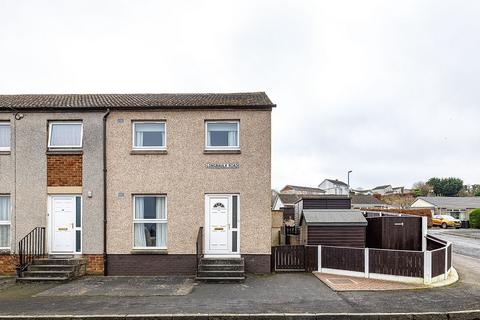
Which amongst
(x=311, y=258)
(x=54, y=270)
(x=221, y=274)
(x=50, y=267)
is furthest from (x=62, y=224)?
(x=311, y=258)

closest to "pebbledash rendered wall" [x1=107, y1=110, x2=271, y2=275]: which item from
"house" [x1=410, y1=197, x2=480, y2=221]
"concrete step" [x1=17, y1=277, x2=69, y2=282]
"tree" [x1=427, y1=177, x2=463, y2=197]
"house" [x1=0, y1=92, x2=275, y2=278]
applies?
"house" [x1=0, y1=92, x2=275, y2=278]

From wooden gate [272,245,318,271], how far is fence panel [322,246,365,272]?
39 centimetres

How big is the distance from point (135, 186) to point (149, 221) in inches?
51.9

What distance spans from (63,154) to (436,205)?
5017cm

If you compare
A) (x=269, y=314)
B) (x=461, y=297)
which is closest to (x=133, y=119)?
(x=269, y=314)

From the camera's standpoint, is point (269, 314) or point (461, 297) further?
point (461, 297)

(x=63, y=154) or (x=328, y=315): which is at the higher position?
(x=63, y=154)

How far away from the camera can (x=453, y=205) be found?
47719 mm

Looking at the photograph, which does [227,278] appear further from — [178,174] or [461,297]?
[461,297]

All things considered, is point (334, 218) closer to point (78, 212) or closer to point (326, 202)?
point (326, 202)

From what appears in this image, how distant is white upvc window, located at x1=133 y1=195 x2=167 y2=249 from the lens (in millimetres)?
11742

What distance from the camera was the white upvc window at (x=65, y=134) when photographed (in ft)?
39.2

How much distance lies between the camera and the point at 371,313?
7.40 meters

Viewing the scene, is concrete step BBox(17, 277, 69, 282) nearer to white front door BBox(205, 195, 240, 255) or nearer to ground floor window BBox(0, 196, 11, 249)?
ground floor window BBox(0, 196, 11, 249)
